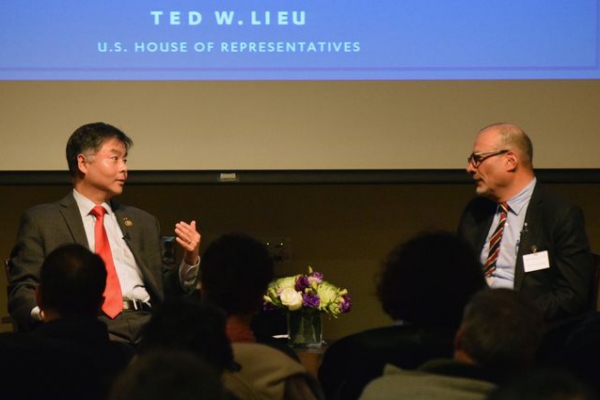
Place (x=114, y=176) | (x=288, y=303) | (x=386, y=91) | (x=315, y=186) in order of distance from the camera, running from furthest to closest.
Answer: (x=315, y=186)
(x=386, y=91)
(x=288, y=303)
(x=114, y=176)

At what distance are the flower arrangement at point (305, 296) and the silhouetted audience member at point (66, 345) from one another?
4.91ft

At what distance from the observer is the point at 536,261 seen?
151 inches

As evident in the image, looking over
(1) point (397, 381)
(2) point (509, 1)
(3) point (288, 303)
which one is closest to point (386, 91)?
(2) point (509, 1)

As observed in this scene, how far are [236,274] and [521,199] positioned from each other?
1.57 meters

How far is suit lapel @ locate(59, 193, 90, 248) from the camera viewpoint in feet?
12.8

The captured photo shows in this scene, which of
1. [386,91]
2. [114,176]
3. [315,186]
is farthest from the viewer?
[315,186]

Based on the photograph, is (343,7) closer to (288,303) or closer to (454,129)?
(454,129)

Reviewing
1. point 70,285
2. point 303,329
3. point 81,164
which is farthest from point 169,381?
point 303,329

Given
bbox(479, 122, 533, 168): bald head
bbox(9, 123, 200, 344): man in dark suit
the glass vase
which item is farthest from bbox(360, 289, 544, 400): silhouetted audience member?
the glass vase

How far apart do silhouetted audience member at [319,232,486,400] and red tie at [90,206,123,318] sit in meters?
1.31

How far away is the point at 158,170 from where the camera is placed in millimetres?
4582

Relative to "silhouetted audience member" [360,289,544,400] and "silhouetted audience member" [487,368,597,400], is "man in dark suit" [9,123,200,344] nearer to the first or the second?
"silhouetted audience member" [360,289,544,400]

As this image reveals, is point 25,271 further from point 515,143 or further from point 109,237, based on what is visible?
point 515,143

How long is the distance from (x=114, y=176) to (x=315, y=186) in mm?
1422
